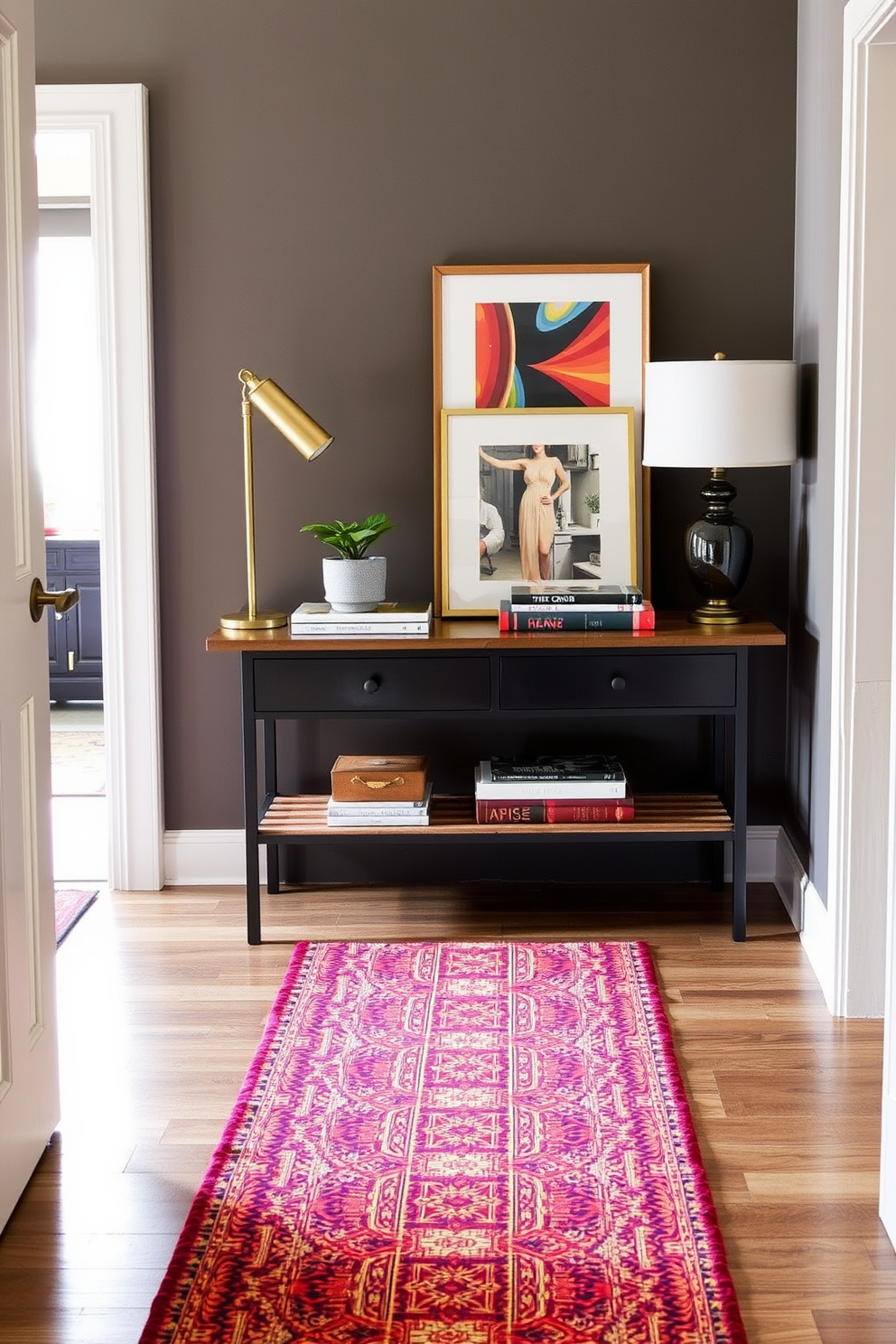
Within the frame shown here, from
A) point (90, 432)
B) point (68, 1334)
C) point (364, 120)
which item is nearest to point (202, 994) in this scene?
point (68, 1334)

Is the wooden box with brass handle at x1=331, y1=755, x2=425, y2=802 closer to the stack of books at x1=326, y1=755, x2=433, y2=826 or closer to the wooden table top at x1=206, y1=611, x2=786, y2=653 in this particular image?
the stack of books at x1=326, y1=755, x2=433, y2=826

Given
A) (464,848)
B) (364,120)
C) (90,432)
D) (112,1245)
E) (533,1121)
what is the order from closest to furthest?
(112,1245), (533,1121), (364,120), (464,848), (90,432)

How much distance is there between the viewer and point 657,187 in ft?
12.4

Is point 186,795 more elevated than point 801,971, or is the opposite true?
point 186,795

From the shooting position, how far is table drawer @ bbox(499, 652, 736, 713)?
138 inches

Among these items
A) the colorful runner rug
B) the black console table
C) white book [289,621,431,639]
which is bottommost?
the colorful runner rug

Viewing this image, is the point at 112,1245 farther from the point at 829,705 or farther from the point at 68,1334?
the point at 829,705

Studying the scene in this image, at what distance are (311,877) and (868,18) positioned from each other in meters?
2.52

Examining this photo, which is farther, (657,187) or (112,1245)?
(657,187)

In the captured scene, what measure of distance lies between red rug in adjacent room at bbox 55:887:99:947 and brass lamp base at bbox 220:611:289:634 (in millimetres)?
865

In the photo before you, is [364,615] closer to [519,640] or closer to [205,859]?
[519,640]

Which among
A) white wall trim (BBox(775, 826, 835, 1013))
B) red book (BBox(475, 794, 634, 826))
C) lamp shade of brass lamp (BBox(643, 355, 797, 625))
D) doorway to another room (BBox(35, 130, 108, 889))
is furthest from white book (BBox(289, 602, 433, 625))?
doorway to another room (BBox(35, 130, 108, 889))

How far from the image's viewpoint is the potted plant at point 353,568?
3.54m

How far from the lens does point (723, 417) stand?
340 cm
